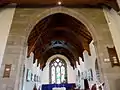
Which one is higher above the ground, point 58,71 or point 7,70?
point 58,71

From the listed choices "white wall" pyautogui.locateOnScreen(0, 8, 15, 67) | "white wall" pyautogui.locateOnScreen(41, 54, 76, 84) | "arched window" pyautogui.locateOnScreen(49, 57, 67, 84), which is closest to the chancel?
"white wall" pyautogui.locateOnScreen(0, 8, 15, 67)

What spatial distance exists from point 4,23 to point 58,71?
10301 millimetres

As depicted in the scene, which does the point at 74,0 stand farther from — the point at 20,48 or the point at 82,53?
the point at 82,53

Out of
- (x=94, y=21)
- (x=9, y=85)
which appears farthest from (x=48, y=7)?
(x=9, y=85)

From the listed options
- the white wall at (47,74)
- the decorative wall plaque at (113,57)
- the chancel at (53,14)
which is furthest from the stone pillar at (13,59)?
the white wall at (47,74)

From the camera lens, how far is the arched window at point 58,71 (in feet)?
51.2

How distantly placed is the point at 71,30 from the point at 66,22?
703 mm

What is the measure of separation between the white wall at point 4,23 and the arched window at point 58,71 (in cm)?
1003

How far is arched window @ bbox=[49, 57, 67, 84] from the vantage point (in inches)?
615

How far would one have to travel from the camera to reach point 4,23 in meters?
6.52

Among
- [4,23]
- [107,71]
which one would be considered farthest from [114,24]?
[4,23]

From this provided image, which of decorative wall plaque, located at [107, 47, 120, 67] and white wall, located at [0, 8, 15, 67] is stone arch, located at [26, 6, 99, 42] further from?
decorative wall plaque, located at [107, 47, 120, 67]

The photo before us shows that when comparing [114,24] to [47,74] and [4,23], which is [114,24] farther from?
[47,74]

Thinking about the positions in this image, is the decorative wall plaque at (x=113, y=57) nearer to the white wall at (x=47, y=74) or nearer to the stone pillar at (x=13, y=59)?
the stone pillar at (x=13, y=59)
